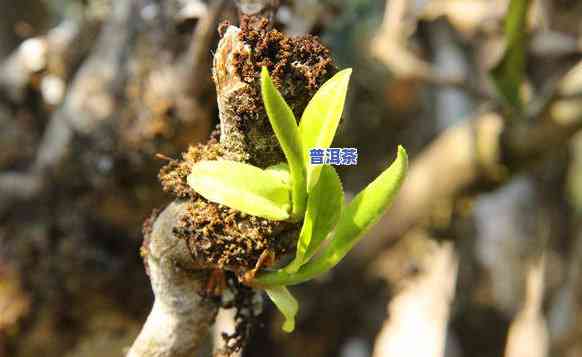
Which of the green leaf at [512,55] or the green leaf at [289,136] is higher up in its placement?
the green leaf at [512,55]

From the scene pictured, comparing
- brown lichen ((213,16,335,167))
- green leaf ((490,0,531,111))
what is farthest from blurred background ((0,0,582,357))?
brown lichen ((213,16,335,167))

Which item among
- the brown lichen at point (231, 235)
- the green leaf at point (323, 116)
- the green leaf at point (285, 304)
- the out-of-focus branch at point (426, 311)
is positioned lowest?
the green leaf at point (285, 304)

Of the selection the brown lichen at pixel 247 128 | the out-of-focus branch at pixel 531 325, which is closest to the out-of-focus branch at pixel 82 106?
the brown lichen at pixel 247 128

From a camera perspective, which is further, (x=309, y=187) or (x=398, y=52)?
(x=398, y=52)

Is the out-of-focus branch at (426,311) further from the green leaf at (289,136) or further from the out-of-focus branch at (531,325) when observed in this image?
the green leaf at (289,136)

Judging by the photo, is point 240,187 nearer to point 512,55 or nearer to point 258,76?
point 258,76

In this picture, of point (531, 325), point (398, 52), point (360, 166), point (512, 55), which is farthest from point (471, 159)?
point (531, 325)

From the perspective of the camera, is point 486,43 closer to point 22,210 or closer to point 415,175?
point 415,175
